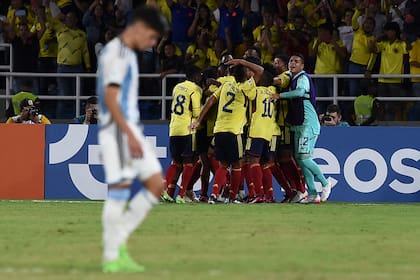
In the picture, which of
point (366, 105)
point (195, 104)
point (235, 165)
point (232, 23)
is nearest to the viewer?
point (235, 165)

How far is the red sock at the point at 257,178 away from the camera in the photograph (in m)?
20.8

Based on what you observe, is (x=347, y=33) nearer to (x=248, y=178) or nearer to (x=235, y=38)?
(x=235, y=38)

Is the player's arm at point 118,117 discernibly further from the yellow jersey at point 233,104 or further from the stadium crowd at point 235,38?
the stadium crowd at point 235,38

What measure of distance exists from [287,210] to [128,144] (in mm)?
8976

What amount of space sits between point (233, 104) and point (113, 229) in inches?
411

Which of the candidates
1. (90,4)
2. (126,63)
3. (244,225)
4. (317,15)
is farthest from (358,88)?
(126,63)

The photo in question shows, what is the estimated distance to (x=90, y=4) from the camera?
28.0 m

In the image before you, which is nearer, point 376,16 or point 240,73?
point 240,73

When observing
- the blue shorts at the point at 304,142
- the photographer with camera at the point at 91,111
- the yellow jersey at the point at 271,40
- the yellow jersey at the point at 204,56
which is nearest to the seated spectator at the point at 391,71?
the yellow jersey at the point at 271,40

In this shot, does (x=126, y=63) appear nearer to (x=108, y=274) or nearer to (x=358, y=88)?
(x=108, y=274)

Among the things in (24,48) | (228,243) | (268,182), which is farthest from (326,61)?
(228,243)

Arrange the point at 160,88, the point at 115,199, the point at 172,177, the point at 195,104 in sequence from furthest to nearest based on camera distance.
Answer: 1. the point at 160,88
2. the point at 172,177
3. the point at 195,104
4. the point at 115,199

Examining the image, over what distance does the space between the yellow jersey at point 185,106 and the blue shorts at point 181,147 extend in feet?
0.37

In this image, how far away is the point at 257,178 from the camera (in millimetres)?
20906
